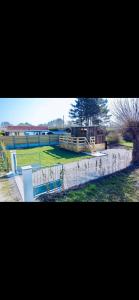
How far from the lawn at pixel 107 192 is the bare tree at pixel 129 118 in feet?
5.15

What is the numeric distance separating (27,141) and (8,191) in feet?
24.5

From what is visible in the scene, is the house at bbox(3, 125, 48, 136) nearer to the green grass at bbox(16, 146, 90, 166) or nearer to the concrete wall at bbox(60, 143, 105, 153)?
the concrete wall at bbox(60, 143, 105, 153)

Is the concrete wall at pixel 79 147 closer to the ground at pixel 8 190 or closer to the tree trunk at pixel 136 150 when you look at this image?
the tree trunk at pixel 136 150

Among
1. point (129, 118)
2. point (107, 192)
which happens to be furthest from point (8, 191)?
point (129, 118)

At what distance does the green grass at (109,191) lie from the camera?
2.99 m

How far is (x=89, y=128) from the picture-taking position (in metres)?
8.72

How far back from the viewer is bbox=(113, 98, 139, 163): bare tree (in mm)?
4826

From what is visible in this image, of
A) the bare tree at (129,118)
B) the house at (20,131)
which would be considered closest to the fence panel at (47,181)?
the bare tree at (129,118)

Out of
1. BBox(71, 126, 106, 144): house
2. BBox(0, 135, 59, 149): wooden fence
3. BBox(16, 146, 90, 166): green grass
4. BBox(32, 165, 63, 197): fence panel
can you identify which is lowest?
BBox(32, 165, 63, 197): fence panel

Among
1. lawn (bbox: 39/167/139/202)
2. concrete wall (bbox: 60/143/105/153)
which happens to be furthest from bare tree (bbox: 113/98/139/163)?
concrete wall (bbox: 60/143/105/153)

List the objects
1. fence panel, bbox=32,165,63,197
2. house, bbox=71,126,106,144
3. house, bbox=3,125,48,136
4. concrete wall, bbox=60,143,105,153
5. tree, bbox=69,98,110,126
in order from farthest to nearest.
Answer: tree, bbox=69,98,110,126
house, bbox=3,125,48,136
house, bbox=71,126,106,144
concrete wall, bbox=60,143,105,153
fence panel, bbox=32,165,63,197

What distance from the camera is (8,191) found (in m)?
3.27
